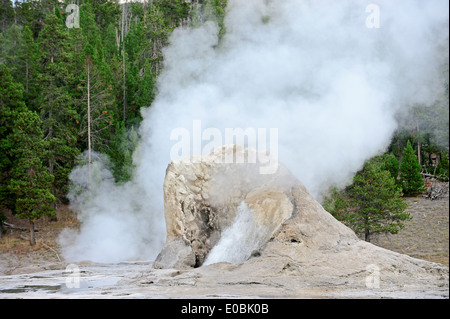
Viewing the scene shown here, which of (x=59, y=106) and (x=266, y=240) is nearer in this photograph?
(x=266, y=240)

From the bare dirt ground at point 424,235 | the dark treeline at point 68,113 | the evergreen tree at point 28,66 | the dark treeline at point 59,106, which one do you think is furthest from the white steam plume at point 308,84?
the evergreen tree at point 28,66

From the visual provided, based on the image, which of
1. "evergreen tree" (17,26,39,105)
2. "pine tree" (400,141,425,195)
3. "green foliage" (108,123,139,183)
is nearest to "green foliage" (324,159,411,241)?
"pine tree" (400,141,425,195)

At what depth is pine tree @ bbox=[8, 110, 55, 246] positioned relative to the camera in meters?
26.5

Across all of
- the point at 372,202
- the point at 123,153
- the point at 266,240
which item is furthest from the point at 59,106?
the point at 266,240

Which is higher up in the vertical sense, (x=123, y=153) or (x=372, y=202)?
(x=123, y=153)

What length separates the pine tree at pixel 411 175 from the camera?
101 ft

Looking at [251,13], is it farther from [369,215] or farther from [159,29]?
[159,29]

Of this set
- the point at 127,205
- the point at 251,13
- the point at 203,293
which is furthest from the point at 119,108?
the point at 203,293

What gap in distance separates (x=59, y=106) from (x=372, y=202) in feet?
63.9

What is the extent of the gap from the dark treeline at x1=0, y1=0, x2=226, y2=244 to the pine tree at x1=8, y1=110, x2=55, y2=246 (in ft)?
0.16

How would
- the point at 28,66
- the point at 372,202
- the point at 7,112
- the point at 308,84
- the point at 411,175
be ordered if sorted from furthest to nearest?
the point at 28,66 < the point at 411,175 < the point at 7,112 < the point at 372,202 < the point at 308,84

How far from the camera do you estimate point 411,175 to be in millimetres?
31422

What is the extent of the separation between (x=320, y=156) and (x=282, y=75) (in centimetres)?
457

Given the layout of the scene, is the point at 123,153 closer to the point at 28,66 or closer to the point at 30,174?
the point at 30,174
